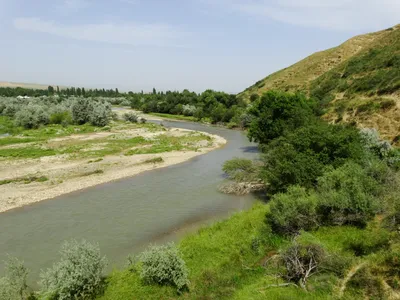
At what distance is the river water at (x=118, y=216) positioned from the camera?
21344 millimetres

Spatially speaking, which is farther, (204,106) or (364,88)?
(204,106)

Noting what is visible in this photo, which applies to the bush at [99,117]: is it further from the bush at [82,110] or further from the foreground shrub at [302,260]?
the foreground shrub at [302,260]

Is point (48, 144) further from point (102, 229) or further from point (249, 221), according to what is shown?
point (249, 221)

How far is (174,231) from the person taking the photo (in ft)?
77.6

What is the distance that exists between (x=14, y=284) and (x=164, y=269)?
686cm

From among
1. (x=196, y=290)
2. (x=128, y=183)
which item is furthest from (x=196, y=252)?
(x=128, y=183)

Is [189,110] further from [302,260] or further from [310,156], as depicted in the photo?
[302,260]

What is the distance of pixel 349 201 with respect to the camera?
759 inches

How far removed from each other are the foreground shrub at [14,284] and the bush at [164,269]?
5.54 m

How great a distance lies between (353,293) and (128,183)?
27.9 m

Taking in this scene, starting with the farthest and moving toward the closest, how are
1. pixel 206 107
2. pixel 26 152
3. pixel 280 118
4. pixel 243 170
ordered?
pixel 206 107 < pixel 26 152 < pixel 280 118 < pixel 243 170

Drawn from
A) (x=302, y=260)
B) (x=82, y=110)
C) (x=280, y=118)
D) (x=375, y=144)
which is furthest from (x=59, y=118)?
(x=302, y=260)

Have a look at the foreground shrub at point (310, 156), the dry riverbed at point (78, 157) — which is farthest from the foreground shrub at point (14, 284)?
the foreground shrub at point (310, 156)

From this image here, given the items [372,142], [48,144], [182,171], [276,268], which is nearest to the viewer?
[276,268]
